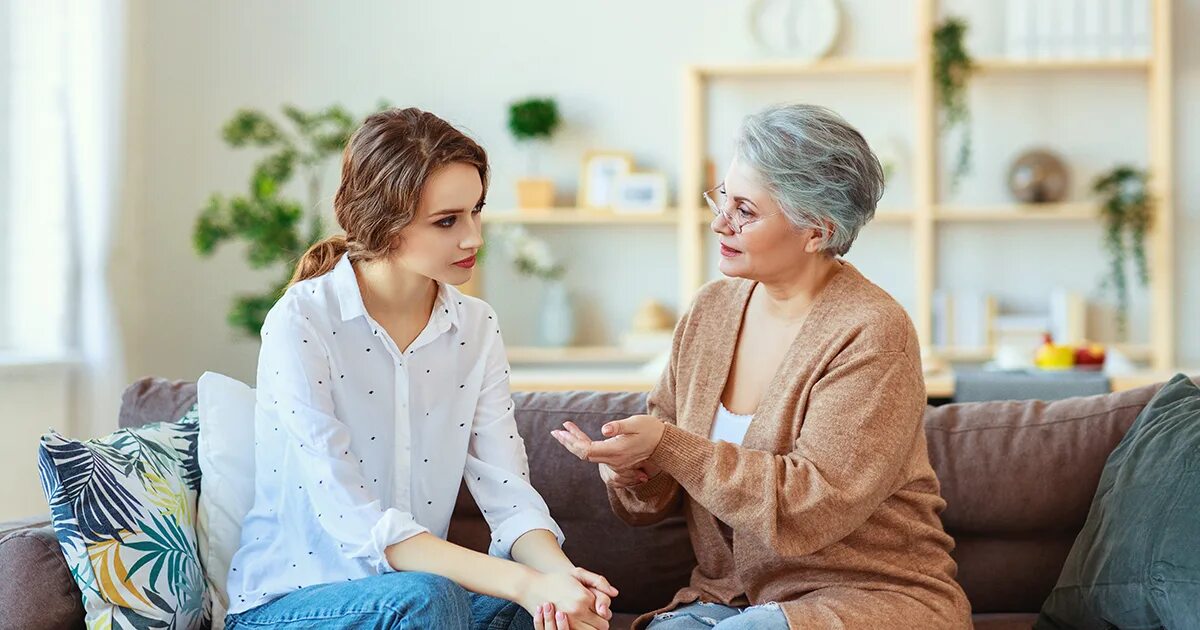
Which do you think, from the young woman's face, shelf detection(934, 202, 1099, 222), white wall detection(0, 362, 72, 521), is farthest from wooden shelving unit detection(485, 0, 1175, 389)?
the young woman's face

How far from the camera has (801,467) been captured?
5.93 feet

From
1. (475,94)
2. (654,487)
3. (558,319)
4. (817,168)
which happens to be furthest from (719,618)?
(475,94)

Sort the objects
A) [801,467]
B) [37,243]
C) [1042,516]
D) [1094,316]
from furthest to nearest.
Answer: [1094,316]
[37,243]
[1042,516]
[801,467]

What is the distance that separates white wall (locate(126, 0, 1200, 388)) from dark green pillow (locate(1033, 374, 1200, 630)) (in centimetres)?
305

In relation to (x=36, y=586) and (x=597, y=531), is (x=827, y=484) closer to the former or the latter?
(x=597, y=531)

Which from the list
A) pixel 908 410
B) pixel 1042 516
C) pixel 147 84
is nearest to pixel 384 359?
pixel 908 410

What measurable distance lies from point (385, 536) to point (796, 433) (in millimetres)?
622

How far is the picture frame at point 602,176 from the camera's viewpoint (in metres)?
5.20

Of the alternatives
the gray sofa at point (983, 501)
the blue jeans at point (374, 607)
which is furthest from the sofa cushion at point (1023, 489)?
the blue jeans at point (374, 607)

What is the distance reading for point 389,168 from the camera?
6.14 feet

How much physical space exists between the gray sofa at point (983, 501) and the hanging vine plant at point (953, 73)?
111 inches

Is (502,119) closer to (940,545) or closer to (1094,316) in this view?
(1094,316)

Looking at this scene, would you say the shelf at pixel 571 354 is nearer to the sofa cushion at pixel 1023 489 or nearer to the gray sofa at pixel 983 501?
the gray sofa at pixel 983 501

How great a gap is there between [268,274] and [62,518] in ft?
11.8
